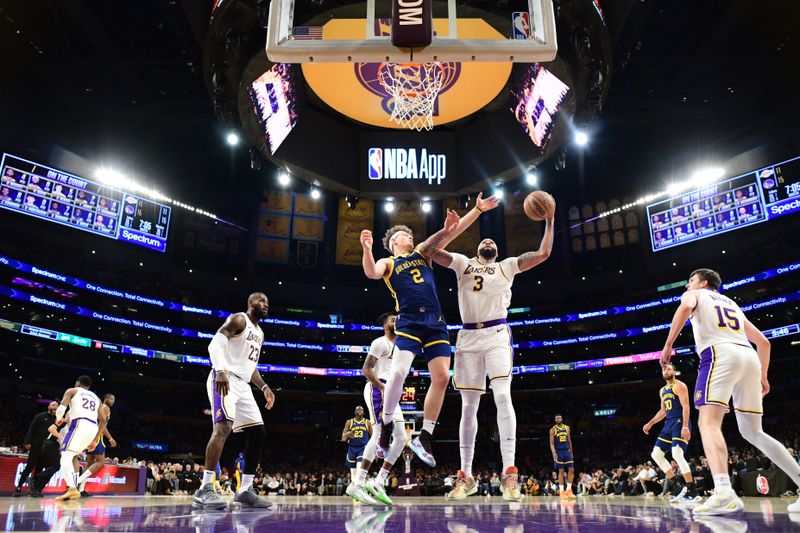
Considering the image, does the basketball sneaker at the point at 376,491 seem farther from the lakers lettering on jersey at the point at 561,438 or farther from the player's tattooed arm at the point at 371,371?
the lakers lettering on jersey at the point at 561,438

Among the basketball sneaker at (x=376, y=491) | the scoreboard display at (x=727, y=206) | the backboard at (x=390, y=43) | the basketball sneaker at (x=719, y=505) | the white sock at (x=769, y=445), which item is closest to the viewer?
the basketball sneaker at (x=719, y=505)

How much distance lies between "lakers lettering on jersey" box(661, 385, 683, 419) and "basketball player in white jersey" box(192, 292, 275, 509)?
22.9 ft

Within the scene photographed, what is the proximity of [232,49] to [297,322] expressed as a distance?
972 inches

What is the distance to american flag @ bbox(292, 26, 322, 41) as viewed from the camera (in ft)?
22.4

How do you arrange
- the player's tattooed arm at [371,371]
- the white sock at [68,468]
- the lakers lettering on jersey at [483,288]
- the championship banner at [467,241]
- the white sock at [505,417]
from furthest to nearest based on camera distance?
the championship banner at [467,241] < the white sock at [68,468] < the player's tattooed arm at [371,371] < the lakers lettering on jersey at [483,288] < the white sock at [505,417]

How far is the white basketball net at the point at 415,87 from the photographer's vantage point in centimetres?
1308

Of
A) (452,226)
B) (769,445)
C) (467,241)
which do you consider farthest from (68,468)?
(467,241)

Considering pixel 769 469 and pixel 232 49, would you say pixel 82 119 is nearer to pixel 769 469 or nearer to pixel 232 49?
pixel 232 49

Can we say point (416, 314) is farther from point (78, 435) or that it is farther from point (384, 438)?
point (78, 435)

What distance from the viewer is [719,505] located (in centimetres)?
436

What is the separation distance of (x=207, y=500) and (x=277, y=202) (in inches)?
1151

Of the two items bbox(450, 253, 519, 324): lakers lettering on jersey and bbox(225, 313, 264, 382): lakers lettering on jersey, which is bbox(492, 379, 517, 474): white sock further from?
bbox(225, 313, 264, 382): lakers lettering on jersey

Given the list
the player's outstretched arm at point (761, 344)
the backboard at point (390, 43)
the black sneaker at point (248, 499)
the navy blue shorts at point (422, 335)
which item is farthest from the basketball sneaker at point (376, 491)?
the backboard at point (390, 43)

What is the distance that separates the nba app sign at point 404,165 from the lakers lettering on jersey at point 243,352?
10289 millimetres
